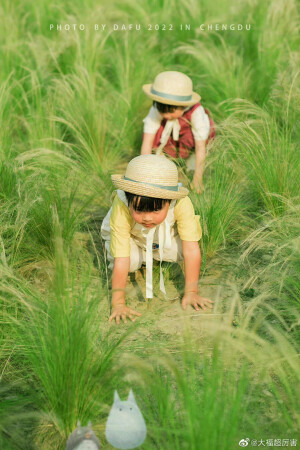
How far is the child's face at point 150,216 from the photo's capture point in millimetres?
2207

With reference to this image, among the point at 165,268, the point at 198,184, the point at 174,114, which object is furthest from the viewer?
the point at 174,114

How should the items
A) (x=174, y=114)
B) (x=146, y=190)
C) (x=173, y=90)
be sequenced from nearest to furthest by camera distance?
(x=146, y=190) < (x=173, y=90) < (x=174, y=114)

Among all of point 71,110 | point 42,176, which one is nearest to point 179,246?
→ point 42,176

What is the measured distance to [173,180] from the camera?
220 centimetres

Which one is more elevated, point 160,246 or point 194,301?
point 160,246

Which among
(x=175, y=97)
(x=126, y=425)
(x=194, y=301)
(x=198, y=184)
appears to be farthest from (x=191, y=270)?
(x=175, y=97)

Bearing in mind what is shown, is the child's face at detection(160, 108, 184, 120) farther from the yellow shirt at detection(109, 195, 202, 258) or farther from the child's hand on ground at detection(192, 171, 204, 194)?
the yellow shirt at detection(109, 195, 202, 258)

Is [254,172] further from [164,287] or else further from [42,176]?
[42,176]

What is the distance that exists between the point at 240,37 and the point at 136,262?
9.16ft

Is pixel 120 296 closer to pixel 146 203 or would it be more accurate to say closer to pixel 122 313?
pixel 122 313

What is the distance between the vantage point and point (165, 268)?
2592 millimetres

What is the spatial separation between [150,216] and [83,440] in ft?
2.94

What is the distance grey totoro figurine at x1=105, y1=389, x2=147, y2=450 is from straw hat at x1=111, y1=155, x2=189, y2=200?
31.5 inches

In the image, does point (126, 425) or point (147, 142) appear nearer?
point (126, 425)
